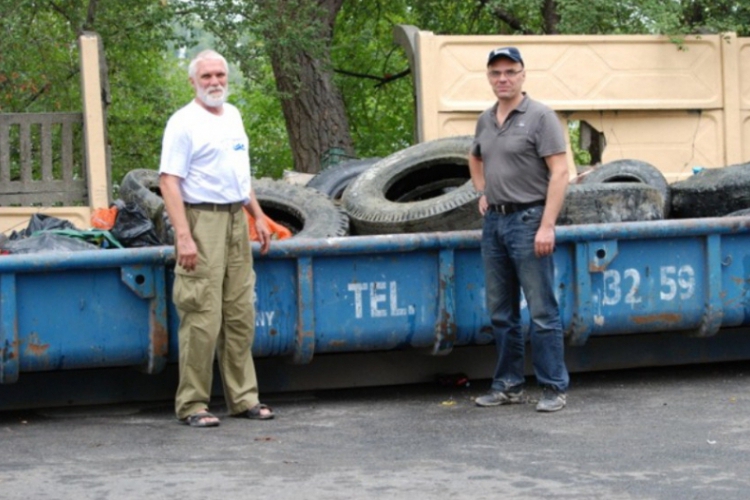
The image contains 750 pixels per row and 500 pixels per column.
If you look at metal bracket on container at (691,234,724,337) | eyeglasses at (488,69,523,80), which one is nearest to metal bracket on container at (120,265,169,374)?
eyeglasses at (488,69,523,80)

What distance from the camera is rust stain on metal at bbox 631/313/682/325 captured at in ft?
26.3

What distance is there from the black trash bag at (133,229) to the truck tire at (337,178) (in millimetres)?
1889

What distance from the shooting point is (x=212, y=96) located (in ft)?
23.4

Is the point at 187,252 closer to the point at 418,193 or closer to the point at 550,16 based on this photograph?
the point at 418,193

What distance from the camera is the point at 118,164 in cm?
1734

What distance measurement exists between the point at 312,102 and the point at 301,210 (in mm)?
6789

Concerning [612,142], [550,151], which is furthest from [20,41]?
[550,151]

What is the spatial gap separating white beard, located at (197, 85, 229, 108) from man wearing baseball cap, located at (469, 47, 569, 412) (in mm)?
1340

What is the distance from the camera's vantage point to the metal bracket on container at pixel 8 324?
7.11m

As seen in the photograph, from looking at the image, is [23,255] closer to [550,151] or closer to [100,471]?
[100,471]

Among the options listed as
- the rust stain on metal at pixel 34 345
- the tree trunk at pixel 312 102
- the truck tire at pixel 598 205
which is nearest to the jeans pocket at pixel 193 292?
the rust stain on metal at pixel 34 345

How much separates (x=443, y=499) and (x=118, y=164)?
12441mm

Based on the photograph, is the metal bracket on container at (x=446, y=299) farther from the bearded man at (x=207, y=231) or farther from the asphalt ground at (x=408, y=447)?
the bearded man at (x=207, y=231)

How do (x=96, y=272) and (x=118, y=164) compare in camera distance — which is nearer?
(x=96, y=272)
